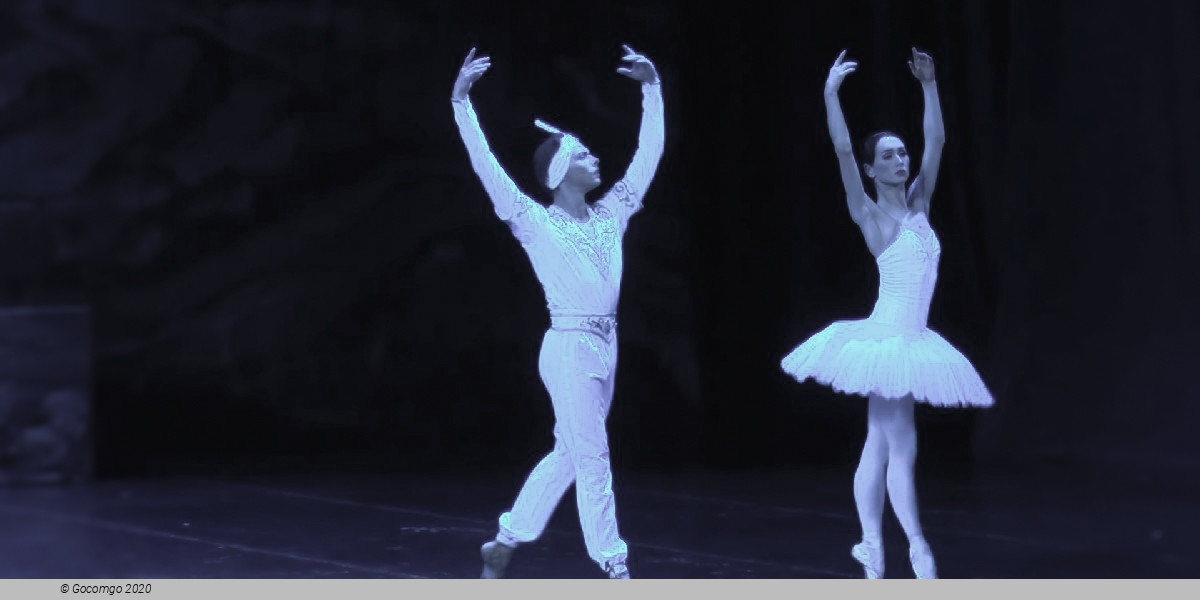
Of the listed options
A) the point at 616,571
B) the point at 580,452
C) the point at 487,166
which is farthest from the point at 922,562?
the point at 487,166

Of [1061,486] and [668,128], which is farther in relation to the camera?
[668,128]

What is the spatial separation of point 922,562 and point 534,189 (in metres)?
3.01

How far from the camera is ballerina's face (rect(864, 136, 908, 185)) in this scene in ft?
14.6

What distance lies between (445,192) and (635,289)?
84 cm

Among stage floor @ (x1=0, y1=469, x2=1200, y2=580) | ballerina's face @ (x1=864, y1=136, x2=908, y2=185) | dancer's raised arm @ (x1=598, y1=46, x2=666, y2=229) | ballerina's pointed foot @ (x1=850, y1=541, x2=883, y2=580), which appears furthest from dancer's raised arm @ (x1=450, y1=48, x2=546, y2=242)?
ballerina's pointed foot @ (x1=850, y1=541, x2=883, y2=580)

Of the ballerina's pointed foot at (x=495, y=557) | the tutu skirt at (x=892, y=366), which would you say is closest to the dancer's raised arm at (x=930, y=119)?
the tutu skirt at (x=892, y=366)

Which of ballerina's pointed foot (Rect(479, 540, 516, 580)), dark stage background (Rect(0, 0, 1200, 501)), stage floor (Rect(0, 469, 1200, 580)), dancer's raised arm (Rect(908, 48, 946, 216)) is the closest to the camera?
dancer's raised arm (Rect(908, 48, 946, 216))

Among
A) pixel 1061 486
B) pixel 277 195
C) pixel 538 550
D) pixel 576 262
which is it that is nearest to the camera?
pixel 576 262

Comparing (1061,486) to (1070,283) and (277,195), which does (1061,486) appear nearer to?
(1070,283)

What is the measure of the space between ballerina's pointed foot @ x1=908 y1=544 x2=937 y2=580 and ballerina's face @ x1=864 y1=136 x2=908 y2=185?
0.92 metres

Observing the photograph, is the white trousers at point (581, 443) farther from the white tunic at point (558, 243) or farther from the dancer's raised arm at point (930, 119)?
the dancer's raised arm at point (930, 119)

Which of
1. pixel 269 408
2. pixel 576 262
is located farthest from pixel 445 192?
pixel 576 262

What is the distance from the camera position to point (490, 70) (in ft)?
22.8

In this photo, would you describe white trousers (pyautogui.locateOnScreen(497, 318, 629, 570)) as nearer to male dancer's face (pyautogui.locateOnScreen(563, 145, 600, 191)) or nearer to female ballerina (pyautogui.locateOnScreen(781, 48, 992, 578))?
male dancer's face (pyautogui.locateOnScreen(563, 145, 600, 191))
